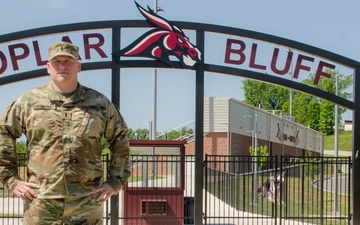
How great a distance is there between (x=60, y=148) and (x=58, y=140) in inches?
2.0

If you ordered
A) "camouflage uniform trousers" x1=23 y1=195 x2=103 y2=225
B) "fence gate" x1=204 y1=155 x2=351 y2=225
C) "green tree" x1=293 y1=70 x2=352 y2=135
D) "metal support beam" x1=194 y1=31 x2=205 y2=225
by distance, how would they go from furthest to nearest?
"green tree" x1=293 y1=70 x2=352 y2=135
"fence gate" x1=204 y1=155 x2=351 y2=225
"metal support beam" x1=194 y1=31 x2=205 y2=225
"camouflage uniform trousers" x1=23 y1=195 x2=103 y2=225

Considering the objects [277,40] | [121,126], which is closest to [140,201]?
[277,40]

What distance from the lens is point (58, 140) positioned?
314cm

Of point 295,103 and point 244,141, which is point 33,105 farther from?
point 295,103

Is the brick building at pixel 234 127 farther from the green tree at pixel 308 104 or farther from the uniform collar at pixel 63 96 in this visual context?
the green tree at pixel 308 104

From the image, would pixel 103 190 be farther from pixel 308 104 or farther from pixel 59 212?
pixel 308 104

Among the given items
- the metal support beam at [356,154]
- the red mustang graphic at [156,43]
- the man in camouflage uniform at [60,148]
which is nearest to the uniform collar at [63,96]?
the man in camouflage uniform at [60,148]

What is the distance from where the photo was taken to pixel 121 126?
3.38 metres

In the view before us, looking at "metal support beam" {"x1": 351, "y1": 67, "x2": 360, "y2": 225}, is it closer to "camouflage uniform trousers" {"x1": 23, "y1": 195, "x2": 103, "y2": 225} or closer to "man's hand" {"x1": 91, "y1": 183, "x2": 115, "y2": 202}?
"man's hand" {"x1": 91, "y1": 183, "x2": 115, "y2": 202}

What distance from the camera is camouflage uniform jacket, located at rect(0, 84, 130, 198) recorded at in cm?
312

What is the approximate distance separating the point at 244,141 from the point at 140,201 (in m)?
24.2

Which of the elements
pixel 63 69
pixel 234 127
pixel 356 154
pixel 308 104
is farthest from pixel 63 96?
pixel 308 104

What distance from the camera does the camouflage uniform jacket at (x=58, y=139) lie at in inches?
123

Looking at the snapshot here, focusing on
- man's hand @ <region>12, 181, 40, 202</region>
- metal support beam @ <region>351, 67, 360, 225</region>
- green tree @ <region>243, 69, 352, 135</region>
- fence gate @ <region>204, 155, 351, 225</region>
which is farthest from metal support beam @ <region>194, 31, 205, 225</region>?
green tree @ <region>243, 69, 352, 135</region>
